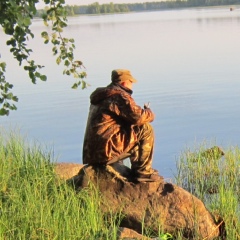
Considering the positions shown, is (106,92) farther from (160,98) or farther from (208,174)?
(160,98)

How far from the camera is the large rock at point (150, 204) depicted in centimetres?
592

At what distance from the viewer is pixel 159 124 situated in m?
12.2

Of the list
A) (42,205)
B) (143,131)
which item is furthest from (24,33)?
(143,131)

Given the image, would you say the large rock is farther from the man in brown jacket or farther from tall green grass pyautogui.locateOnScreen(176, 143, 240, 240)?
tall green grass pyautogui.locateOnScreen(176, 143, 240, 240)

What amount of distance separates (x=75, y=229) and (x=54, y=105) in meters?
9.19

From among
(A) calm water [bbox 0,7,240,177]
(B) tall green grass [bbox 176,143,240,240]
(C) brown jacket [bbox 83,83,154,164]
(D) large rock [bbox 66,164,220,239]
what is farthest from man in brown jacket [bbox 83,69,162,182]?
(A) calm water [bbox 0,7,240,177]

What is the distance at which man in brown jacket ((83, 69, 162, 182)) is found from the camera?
6.05 meters

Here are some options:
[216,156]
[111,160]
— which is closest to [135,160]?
[111,160]

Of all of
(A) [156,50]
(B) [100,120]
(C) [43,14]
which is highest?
(C) [43,14]

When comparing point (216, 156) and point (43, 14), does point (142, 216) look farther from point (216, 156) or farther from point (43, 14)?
point (216, 156)

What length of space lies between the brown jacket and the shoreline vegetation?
Answer: 346 millimetres

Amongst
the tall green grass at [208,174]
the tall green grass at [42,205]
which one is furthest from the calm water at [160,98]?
the tall green grass at [42,205]

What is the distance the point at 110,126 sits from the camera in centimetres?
612

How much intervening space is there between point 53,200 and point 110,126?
0.83 metres
